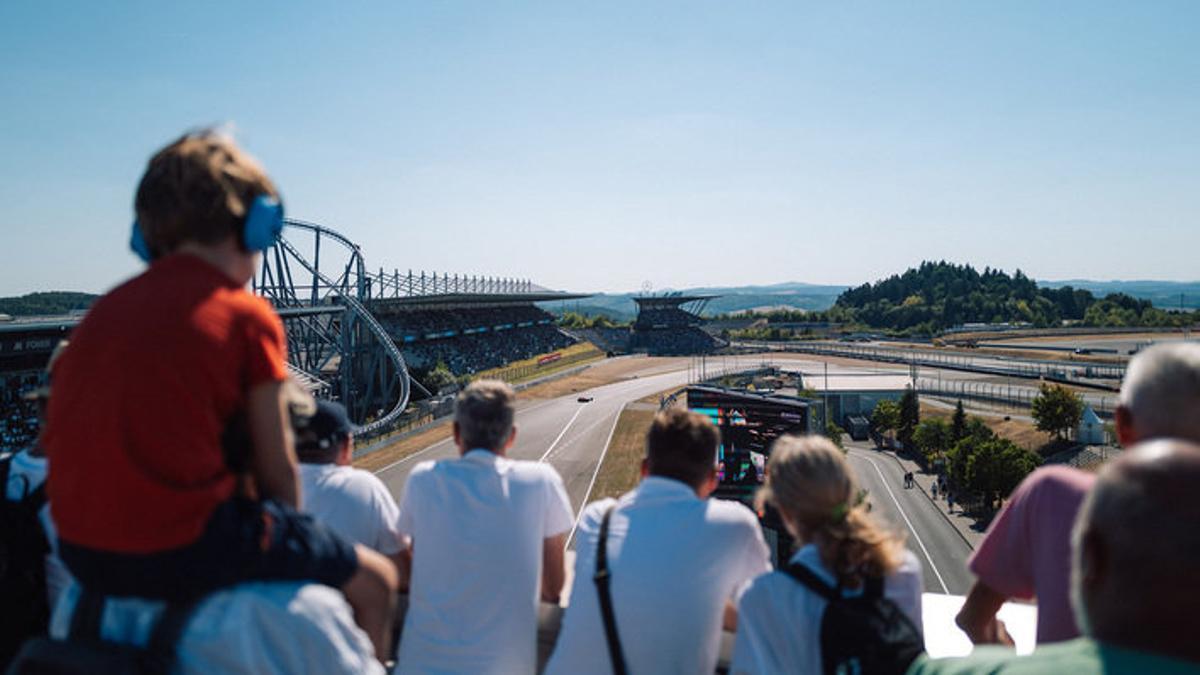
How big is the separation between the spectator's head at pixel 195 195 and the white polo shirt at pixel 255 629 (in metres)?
0.96

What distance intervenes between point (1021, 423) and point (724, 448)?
36.6 m

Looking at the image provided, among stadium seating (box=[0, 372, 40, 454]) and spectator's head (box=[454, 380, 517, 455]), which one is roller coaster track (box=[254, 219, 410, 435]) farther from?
spectator's head (box=[454, 380, 517, 455])

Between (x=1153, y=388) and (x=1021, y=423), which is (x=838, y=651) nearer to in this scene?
(x=1153, y=388)

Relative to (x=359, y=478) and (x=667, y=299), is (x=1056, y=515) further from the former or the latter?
(x=667, y=299)

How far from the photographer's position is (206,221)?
1914 millimetres

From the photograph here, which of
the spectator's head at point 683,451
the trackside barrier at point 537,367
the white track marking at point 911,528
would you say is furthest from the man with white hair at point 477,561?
the trackside barrier at point 537,367

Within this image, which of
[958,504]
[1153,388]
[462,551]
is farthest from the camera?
[958,504]

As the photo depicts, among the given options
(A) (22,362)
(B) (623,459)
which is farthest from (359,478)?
(A) (22,362)

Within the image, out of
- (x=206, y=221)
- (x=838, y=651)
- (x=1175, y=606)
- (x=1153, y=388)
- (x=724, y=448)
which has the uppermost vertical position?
(x=206, y=221)

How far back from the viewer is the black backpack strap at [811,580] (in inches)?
92.8

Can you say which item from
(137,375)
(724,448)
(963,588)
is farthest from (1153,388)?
(963,588)

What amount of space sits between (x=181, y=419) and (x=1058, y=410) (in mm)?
48608

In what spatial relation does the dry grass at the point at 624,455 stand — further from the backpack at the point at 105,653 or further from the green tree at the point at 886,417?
the backpack at the point at 105,653

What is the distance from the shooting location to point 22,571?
2637mm
